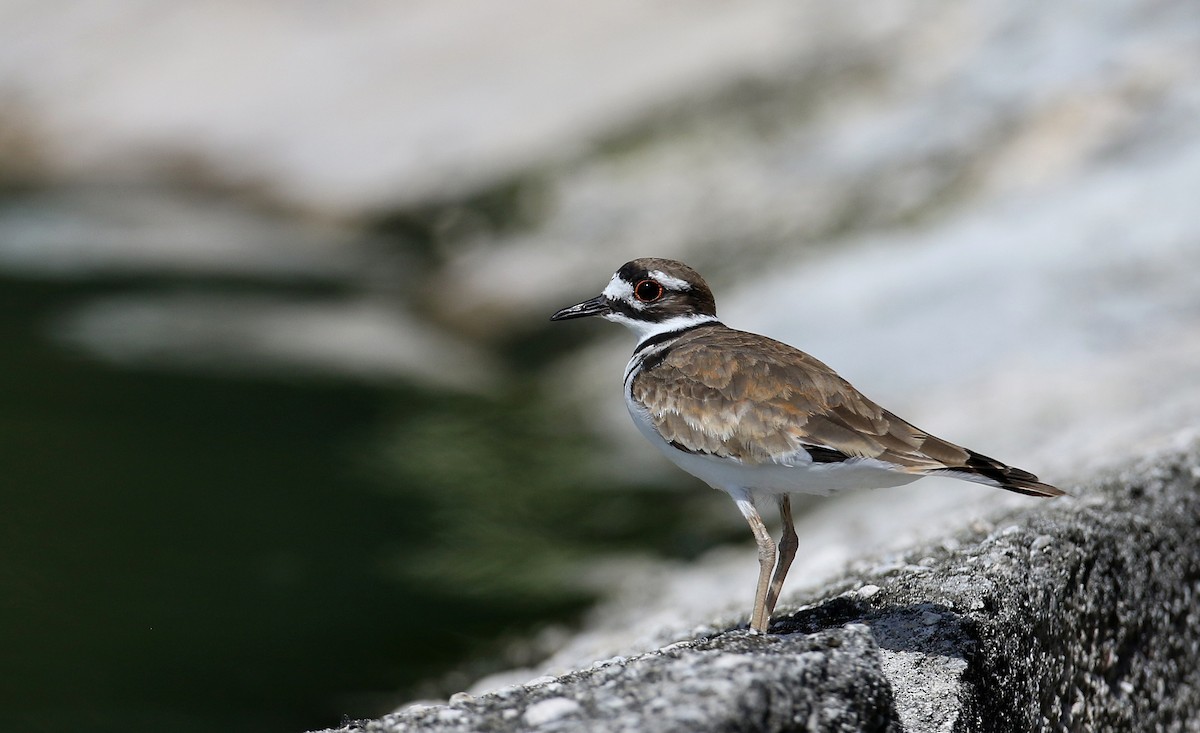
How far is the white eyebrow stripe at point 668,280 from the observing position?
7.31m

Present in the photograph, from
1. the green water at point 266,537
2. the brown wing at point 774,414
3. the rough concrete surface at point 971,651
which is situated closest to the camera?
the rough concrete surface at point 971,651

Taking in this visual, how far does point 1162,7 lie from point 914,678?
51.3ft

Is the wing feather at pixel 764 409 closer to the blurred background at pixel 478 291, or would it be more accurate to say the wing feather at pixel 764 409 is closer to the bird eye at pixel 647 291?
the bird eye at pixel 647 291

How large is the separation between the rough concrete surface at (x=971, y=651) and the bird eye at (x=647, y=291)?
190 centimetres

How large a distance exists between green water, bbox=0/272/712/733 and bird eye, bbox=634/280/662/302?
4.79m

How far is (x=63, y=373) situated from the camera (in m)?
15.8

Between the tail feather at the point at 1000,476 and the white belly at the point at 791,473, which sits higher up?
the white belly at the point at 791,473

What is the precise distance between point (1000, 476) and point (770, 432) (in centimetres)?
106

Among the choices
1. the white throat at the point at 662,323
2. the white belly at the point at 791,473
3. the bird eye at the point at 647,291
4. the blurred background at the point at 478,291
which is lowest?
the white belly at the point at 791,473

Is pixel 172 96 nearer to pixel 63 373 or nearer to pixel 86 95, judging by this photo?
pixel 86 95

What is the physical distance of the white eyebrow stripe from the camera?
7.31 metres

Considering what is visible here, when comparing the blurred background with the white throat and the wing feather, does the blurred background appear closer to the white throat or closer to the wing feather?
the white throat

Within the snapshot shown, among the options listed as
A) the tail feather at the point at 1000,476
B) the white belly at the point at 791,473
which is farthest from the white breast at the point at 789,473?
the tail feather at the point at 1000,476

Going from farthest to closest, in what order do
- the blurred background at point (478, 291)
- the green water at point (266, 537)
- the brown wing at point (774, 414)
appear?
1. the blurred background at point (478, 291)
2. the green water at point (266, 537)
3. the brown wing at point (774, 414)
